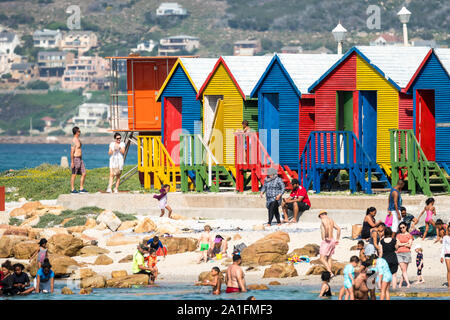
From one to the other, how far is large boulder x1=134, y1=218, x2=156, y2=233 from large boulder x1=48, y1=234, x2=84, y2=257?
6.99 feet

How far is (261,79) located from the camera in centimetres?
3319

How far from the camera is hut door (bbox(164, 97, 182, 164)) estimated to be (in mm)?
35875

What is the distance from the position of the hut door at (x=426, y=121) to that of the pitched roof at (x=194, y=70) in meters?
7.66

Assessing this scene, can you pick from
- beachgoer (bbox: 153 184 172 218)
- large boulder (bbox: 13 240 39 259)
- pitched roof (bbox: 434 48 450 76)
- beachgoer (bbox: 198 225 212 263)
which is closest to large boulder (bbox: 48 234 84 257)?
large boulder (bbox: 13 240 39 259)

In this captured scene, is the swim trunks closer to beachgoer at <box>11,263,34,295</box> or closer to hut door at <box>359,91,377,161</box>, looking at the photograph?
beachgoer at <box>11,263,34,295</box>

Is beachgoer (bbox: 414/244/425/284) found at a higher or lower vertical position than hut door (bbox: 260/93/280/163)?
lower

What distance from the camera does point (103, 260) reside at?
25.9 metres

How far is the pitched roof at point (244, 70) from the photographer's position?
34.4 metres

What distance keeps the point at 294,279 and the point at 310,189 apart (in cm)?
919

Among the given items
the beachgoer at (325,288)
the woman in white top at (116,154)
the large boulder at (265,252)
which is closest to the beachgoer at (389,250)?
A: the beachgoer at (325,288)
